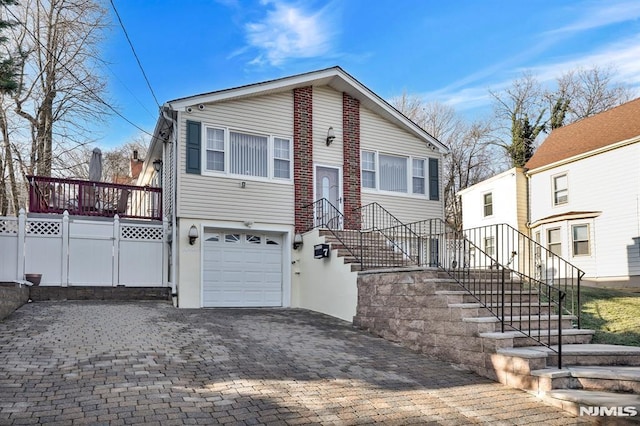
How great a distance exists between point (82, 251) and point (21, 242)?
4.20 feet

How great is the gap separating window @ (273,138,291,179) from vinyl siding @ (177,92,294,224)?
23 cm

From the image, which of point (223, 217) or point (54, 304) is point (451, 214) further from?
point (54, 304)

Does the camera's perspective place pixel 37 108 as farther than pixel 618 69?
No

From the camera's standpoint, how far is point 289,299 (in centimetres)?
1262

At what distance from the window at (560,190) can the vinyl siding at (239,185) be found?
39.5 feet

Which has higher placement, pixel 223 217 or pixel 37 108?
pixel 37 108

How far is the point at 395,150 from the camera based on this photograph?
1454 centimetres

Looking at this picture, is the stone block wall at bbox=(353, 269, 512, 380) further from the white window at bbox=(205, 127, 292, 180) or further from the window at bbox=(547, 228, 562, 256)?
the window at bbox=(547, 228, 562, 256)

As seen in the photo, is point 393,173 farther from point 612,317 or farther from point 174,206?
point 612,317

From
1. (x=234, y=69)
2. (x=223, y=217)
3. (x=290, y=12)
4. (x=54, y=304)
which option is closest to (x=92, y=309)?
(x=54, y=304)

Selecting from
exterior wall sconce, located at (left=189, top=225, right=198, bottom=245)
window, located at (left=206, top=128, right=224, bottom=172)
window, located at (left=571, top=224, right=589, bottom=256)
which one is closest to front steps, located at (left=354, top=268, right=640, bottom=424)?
exterior wall sconce, located at (left=189, top=225, right=198, bottom=245)

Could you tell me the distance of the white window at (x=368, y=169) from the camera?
14.0m

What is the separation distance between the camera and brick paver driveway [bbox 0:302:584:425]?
4680 millimetres

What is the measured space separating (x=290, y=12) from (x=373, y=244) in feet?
21.2
